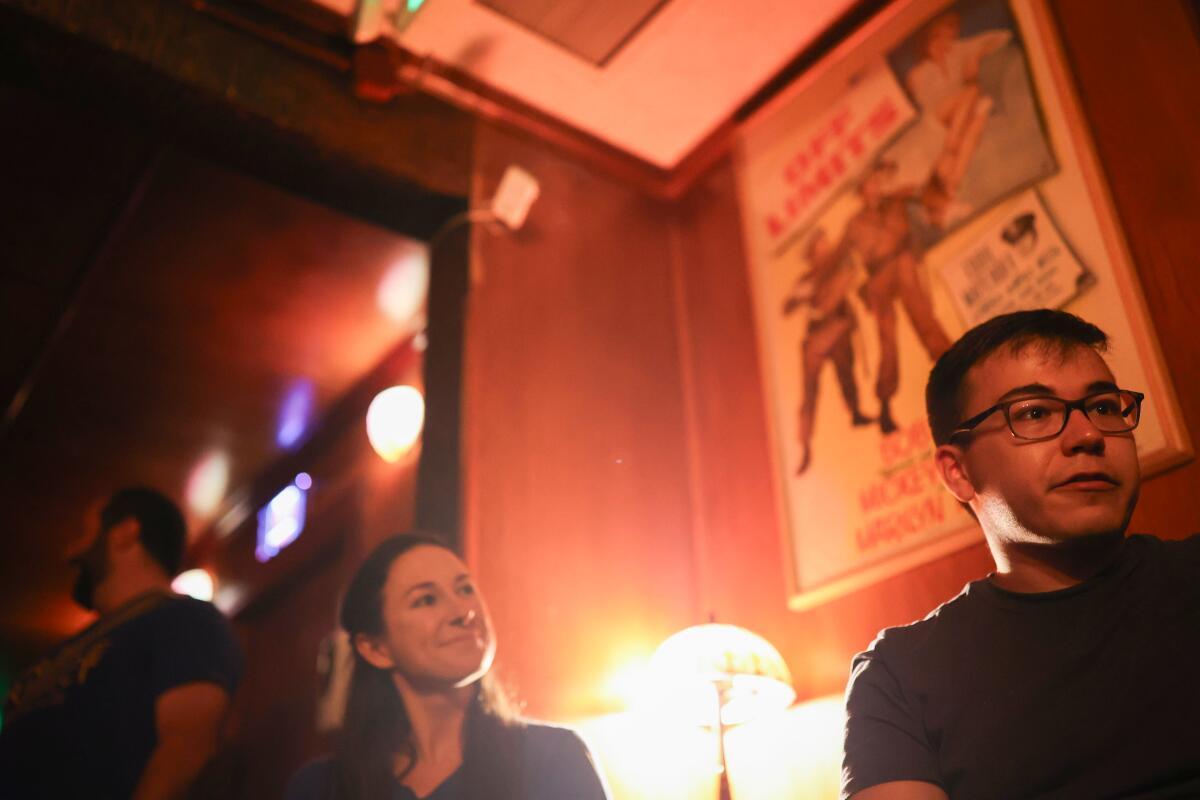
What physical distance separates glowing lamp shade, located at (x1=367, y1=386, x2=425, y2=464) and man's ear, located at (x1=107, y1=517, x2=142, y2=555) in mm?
1022

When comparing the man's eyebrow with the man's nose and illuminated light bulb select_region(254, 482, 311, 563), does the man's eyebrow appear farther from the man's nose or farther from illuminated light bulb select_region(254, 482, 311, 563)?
illuminated light bulb select_region(254, 482, 311, 563)

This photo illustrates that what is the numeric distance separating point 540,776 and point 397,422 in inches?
68.7

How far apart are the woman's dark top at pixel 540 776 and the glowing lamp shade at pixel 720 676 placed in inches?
11.1

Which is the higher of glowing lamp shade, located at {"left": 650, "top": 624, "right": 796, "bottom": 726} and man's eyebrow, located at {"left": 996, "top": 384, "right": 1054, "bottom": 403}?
man's eyebrow, located at {"left": 996, "top": 384, "right": 1054, "bottom": 403}

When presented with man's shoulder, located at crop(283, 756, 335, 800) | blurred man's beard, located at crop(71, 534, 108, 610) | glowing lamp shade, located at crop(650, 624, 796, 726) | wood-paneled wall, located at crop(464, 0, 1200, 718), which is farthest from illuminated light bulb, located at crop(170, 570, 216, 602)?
glowing lamp shade, located at crop(650, 624, 796, 726)

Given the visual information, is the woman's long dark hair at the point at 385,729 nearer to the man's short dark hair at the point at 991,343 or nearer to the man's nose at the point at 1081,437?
the man's short dark hair at the point at 991,343

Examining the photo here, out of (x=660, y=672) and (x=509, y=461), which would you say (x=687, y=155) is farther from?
(x=660, y=672)

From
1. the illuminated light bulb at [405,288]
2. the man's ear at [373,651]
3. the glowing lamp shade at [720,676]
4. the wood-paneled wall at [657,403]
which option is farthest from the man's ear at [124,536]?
the illuminated light bulb at [405,288]

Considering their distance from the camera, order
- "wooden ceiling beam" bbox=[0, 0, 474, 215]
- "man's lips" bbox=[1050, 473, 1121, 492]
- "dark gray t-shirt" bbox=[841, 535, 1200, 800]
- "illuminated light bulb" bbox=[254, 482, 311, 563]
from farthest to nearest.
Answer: "illuminated light bulb" bbox=[254, 482, 311, 563], "wooden ceiling beam" bbox=[0, 0, 474, 215], "man's lips" bbox=[1050, 473, 1121, 492], "dark gray t-shirt" bbox=[841, 535, 1200, 800]

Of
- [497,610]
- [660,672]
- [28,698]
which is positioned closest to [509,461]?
[497,610]

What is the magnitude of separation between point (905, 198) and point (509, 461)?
1379 mm

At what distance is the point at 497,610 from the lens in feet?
8.70

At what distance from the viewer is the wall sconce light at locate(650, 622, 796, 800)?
2.33 m

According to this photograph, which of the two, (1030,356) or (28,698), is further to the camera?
(28,698)
